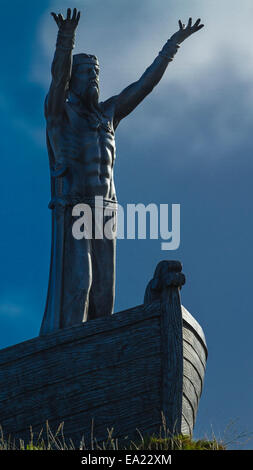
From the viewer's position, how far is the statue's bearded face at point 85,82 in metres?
11.0

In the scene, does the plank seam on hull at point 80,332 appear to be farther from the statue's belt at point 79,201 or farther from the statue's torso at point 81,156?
the statue's torso at point 81,156

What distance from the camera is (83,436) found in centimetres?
875

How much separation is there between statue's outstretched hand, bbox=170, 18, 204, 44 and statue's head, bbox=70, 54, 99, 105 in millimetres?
1271

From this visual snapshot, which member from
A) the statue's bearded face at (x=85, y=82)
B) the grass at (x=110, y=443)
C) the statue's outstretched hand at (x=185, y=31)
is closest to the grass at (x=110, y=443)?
the grass at (x=110, y=443)

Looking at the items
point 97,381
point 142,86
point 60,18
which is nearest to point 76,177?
point 142,86

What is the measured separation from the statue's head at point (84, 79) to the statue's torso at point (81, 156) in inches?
10.3

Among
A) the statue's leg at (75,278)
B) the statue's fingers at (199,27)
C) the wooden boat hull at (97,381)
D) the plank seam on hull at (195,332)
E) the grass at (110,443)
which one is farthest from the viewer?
the statue's fingers at (199,27)

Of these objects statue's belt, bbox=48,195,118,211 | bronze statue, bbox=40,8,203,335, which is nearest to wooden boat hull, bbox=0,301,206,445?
bronze statue, bbox=40,8,203,335

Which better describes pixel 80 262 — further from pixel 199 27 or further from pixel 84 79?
pixel 199 27

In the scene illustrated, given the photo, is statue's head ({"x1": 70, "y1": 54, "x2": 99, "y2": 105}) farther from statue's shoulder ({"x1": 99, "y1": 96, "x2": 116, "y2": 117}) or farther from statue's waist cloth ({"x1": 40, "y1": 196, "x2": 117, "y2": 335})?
statue's waist cloth ({"x1": 40, "y1": 196, "x2": 117, "y2": 335})
